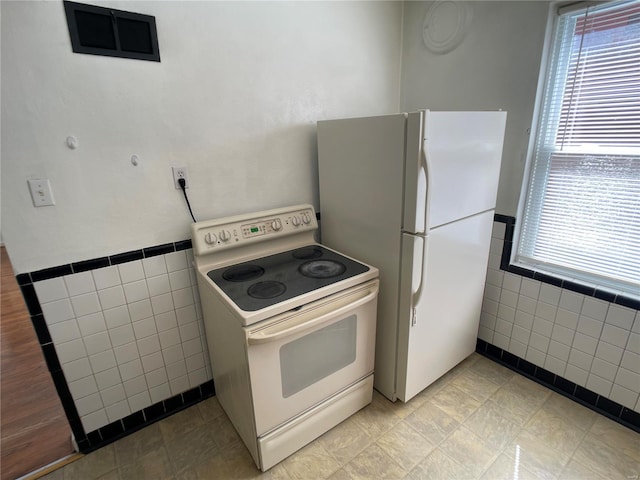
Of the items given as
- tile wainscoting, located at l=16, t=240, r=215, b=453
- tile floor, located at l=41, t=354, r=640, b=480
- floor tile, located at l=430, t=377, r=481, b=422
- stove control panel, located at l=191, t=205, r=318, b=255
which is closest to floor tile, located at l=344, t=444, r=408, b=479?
tile floor, located at l=41, t=354, r=640, b=480

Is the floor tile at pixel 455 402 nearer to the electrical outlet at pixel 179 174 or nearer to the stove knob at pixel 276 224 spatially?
the stove knob at pixel 276 224

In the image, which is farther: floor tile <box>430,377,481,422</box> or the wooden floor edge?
floor tile <box>430,377,481,422</box>

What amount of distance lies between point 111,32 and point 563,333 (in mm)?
2666

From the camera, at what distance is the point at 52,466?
1.59 meters

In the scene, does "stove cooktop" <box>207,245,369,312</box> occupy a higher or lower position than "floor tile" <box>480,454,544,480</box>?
higher

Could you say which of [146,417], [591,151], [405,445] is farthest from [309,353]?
[591,151]

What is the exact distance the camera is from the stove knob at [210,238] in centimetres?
167

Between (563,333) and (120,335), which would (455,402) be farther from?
(120,335)

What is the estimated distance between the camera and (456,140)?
157cm

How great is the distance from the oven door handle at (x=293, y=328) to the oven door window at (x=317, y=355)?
89 mm

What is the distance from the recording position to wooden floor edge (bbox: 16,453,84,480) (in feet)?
5.07

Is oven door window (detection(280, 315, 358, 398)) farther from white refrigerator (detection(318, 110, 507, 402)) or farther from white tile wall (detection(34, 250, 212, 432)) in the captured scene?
white tile wall (detection(34, 250, 212, 432))

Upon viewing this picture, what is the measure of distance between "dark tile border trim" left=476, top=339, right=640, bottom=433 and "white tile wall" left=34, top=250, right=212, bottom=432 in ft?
6.13

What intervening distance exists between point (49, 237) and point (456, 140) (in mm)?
1834
